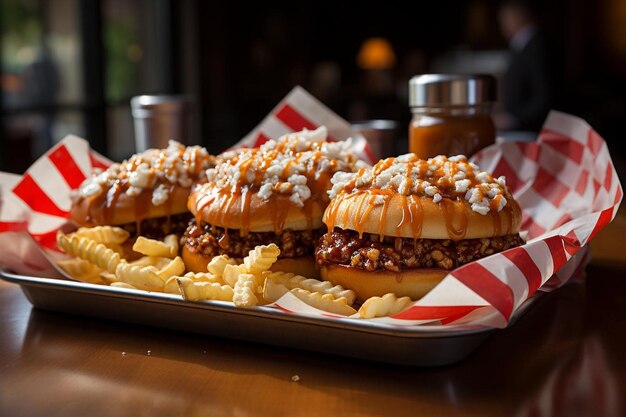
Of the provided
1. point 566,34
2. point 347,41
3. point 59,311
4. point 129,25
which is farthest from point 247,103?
point 59,311

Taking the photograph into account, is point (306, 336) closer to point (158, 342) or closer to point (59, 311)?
point (158, 342)

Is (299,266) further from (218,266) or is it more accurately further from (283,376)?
(283,376)

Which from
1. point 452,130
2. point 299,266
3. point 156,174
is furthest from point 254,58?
point 299,266

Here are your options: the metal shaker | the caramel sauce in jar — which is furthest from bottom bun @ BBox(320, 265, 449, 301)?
the metal shaker

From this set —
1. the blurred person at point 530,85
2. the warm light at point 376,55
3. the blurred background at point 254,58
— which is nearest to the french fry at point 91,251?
the blurred background at point 254,58

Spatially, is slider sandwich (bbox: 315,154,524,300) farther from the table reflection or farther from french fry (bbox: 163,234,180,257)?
french fry (bbox: 163,234,180,257)
